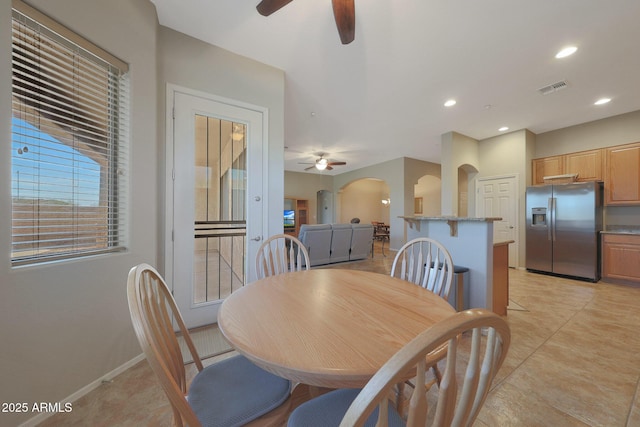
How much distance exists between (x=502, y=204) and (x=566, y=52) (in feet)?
10.0

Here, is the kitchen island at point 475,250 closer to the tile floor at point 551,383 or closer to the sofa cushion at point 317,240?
the tile floor at point 551,383

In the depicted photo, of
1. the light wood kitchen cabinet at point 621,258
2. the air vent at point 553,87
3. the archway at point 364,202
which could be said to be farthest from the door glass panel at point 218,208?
the archway at point 364,202

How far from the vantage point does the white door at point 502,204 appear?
182 inches

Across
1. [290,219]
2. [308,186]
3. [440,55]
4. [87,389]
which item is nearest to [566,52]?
[440,55]

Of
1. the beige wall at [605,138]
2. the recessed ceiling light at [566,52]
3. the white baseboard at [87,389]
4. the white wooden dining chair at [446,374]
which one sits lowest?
the white baseboard at [87,389]

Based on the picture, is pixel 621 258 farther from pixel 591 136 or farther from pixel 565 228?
pixel 591 136

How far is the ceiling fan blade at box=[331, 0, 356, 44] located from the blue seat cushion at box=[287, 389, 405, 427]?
220 cm

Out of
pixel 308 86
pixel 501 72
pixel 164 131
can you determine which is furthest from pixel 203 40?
pixel 501 72

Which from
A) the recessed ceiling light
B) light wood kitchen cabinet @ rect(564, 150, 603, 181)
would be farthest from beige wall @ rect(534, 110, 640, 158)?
the recessed ceiling light

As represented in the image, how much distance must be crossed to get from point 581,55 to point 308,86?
2.97 meters

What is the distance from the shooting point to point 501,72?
8.92ft

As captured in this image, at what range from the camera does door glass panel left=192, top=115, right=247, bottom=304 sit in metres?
2.29

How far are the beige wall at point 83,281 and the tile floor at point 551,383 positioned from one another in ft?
0.68

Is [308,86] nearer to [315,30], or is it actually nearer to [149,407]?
[315,30]
